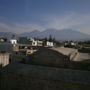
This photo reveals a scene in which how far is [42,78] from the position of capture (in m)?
10.0

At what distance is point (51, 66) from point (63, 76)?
2.00 m

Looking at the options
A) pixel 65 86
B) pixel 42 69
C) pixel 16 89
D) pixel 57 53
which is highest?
pixel 57 53

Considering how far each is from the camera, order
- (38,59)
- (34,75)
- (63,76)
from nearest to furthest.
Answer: (63,76)
(34,75)
(38,59)

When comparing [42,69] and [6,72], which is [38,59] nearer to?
[42,69]

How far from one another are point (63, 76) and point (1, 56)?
410 inches

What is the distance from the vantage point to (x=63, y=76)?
981 cm

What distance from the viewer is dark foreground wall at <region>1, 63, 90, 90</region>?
9.34 m

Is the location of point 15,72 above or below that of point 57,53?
below

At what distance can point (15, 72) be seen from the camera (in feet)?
37.0

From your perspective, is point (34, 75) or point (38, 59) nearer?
point (34, 75)

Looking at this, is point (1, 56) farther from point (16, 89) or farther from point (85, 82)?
point (85, 82)

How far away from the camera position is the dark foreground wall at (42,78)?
9336 mm

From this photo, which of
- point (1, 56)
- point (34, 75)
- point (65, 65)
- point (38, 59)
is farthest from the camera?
point (1, 56)

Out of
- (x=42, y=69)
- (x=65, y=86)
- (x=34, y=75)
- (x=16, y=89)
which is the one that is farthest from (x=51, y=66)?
(x=16, y=89)
